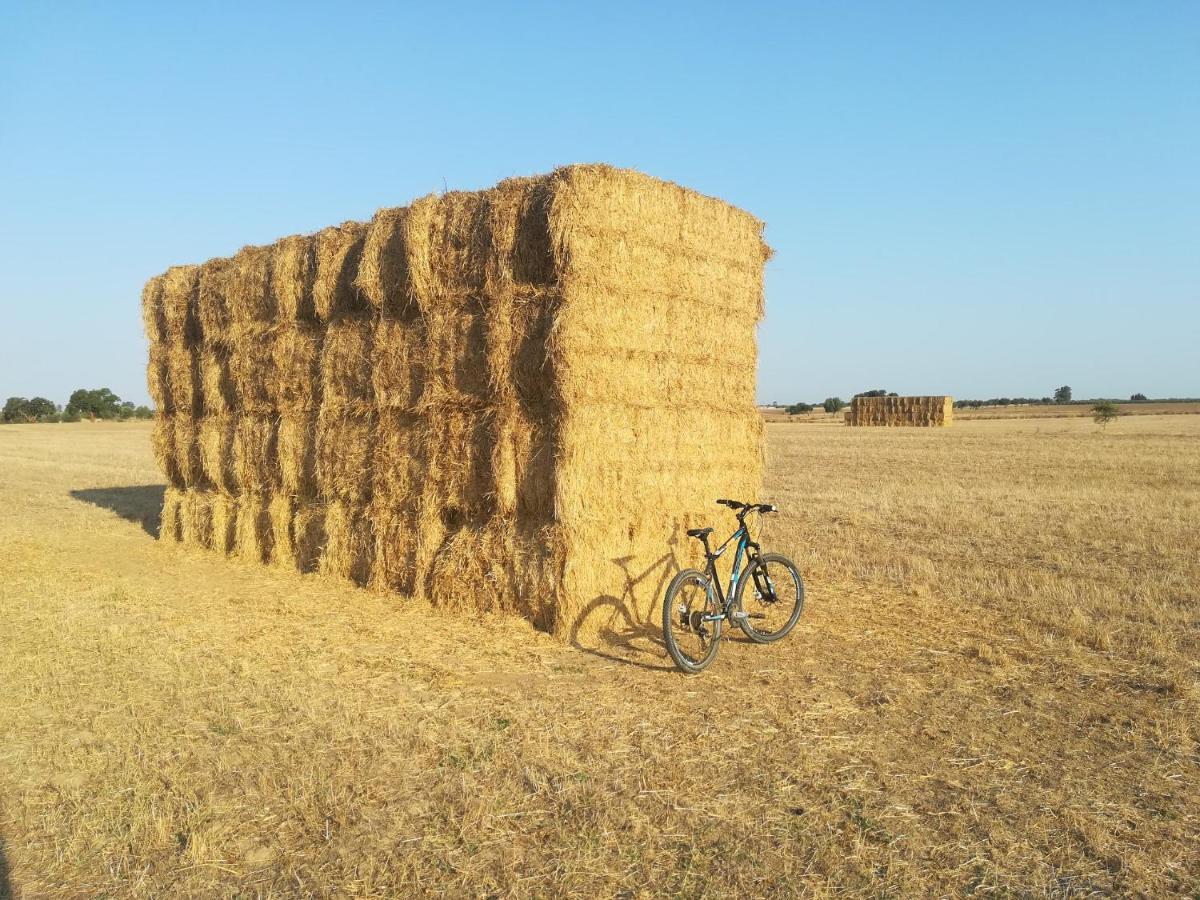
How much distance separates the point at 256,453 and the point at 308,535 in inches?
60.0

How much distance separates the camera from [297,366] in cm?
1032

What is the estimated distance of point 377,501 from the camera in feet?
30.1

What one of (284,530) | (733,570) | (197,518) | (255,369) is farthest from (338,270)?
(733,570)

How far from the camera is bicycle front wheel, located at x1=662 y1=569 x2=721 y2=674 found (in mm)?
6289

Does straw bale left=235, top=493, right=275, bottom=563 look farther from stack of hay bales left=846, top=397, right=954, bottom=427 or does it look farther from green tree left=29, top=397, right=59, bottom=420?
green tree left=29, top=397, right=59, bottom=420

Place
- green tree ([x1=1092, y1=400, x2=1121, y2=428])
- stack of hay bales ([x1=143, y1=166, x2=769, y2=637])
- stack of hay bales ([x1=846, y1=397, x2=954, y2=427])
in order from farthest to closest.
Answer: stack of hay bales ([x1=846, y1=397, x2=954, y2=427]) < green tree ([x1=1092, y1=400, x2=1121, y2=428]) < stack of hay bales ([x1=143, y1=166, x2=769, y2=637])

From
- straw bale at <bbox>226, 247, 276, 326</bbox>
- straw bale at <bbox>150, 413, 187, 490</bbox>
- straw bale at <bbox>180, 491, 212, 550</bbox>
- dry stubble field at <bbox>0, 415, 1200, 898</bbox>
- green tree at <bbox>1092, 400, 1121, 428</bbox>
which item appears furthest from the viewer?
green tree at <bbox>1092, 400, 1121, 428</bbox>

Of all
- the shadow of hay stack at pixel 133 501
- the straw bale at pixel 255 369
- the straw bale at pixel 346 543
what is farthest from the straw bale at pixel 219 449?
the straw bale at pixel 346 543

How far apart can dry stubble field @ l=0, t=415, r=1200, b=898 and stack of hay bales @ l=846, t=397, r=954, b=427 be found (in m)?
48.1

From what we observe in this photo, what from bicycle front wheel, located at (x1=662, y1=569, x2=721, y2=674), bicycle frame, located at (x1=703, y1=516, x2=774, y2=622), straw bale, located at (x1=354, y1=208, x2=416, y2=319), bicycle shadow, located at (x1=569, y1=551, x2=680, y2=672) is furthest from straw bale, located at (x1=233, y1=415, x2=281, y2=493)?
bicycle frame, located at (x1=703, y1=516, x2=774, y2=622)

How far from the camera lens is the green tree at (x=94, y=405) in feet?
270

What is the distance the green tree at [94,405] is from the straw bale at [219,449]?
8097 centimetres

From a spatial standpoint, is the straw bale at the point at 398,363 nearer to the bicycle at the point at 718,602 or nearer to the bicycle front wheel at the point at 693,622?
the bicycle at the point at 718,602

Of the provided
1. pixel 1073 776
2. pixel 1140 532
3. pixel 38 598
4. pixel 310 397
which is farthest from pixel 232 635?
pixel 1140 532
